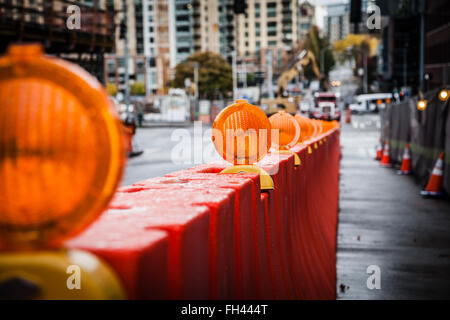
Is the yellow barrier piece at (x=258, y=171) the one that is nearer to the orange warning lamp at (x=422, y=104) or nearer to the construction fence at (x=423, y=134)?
the construction fence at (x=423, y=134)

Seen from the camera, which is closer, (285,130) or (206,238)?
(206,238)

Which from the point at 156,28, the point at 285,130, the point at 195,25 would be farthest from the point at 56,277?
the point at 156,28

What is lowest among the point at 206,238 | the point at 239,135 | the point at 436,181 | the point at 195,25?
the point at 436,181

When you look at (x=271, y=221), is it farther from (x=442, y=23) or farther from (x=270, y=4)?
(x=270, y=4)

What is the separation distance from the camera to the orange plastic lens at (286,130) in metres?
6.34

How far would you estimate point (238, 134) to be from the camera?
371cm

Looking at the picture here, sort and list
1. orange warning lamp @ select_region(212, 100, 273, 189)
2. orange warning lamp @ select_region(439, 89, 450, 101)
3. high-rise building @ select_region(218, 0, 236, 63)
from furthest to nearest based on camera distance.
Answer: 1. high-rise building @ select_region(218, 0, 236, 63)
2. orange warning lamp @ select_region(439, 89, 450, 101)
3. orange warning lamp @ select_region(212, 100, 273, 189)

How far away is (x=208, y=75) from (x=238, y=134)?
11315 centimetres

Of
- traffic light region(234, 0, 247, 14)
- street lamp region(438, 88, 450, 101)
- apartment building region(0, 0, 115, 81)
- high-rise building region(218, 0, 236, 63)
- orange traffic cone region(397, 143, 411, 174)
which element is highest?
high-rise building region(218, 0, 236, 63)

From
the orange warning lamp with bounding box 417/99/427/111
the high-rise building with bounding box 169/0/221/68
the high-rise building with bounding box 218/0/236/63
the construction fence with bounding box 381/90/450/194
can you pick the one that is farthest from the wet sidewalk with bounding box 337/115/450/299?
the high-rise building with bounding box 218/0/236/63

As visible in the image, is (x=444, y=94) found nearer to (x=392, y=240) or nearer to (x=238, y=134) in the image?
(x=392, y=240)

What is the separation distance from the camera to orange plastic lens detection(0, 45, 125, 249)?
143 centimetres

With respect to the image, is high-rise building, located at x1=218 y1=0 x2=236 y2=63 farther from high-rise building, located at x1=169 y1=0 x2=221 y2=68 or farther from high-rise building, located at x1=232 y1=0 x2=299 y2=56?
high-rise building, located at x1=232 y1=0 x2=299 y2=56

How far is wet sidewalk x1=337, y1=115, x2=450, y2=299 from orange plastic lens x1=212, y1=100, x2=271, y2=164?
3.00m
